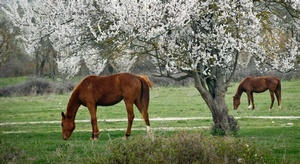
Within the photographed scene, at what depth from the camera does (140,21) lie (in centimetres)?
1500

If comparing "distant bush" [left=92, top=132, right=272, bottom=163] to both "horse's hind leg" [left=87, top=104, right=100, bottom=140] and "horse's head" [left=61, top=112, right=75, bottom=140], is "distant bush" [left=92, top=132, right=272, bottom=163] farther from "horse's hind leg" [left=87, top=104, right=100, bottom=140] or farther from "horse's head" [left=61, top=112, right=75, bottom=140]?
"horse's head" [left=61, top=112, right=75, bottom=140]

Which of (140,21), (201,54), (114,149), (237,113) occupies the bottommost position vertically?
(237,113)

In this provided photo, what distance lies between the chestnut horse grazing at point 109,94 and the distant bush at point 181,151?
18.8 feet

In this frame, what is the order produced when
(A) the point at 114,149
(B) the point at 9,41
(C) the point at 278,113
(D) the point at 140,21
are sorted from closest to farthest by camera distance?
(A) the point at 114,149
(D) the point at 140,21
(C) the point at 278,113
(B) the point at 9,41

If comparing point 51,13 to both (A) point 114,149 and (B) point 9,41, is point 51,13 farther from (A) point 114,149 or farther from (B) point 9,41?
(B) point 9,41

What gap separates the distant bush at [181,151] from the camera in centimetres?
970

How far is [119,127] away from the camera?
2178 cm

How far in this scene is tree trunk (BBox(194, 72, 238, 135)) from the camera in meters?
16.8

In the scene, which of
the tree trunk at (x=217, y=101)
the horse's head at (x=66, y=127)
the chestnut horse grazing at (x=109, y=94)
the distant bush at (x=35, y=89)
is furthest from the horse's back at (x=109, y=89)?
the distant bush at (x=35, y=89)

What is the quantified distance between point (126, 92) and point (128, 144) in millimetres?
5964

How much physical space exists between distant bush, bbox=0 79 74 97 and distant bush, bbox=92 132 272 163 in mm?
38277

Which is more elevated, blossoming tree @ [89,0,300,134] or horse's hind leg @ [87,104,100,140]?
blossoming tree @ [89,0,300,134]

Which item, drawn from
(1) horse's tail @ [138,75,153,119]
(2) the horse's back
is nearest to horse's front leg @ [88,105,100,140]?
(2) the horse's back

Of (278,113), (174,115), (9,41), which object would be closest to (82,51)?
(174,115)
